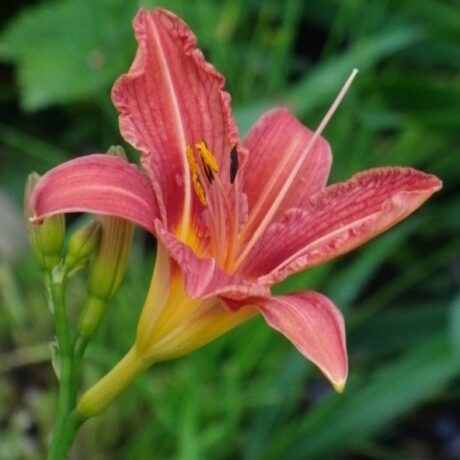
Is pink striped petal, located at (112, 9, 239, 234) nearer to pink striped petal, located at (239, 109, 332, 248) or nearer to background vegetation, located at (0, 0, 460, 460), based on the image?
pink striped petal, located at (239, 109, 332, 248)

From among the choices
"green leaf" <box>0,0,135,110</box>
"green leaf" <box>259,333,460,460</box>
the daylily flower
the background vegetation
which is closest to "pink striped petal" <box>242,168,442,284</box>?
the daylily flower

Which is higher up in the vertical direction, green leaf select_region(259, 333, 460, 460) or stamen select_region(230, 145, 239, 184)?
stamen select_region(230, 145, 239, 184)

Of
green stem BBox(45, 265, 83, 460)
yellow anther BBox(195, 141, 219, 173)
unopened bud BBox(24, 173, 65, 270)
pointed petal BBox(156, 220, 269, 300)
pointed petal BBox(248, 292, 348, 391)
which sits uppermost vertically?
yellow anther BBox(195, 141, 219, 173)

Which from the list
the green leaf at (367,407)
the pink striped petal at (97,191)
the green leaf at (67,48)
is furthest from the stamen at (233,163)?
the green leaf at (67,48)

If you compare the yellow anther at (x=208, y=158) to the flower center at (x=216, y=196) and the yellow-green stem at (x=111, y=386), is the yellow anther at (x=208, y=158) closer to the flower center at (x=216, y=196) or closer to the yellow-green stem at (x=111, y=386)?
the flower center at (x=216, y=196)

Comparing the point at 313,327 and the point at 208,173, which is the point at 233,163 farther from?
the point at 313,327
